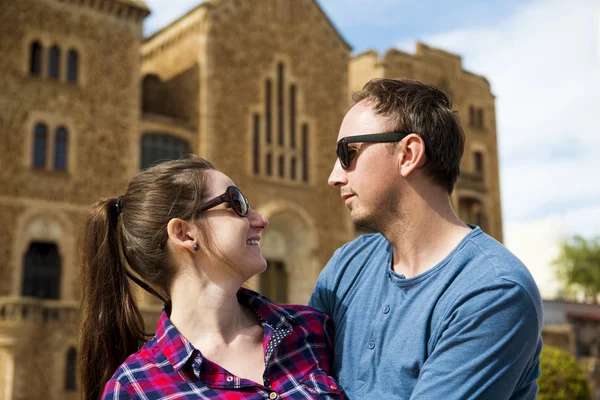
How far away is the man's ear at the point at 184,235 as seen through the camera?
3.20 meters

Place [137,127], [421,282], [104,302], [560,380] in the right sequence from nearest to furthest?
[421,282] → [104,302] → [560,380] → [137,127]

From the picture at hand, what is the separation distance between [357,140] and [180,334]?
1.11 m

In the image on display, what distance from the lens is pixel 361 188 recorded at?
3020mm

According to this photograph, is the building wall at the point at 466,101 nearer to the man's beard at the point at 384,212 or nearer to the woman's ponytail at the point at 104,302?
the woman's ponytail at the point at 104,302

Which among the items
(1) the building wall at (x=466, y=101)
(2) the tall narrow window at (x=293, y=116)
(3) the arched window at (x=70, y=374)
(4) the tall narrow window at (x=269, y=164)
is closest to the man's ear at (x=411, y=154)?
(3) the arched window at (x=70, y=374)

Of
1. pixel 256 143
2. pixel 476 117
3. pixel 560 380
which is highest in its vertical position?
pixel 476 117

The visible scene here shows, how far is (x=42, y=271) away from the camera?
71.3 ft

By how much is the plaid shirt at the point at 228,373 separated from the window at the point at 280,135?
2331cm

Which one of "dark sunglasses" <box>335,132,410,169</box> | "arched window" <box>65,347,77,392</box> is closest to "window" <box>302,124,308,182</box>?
"arched window" <box>65,347,77,392</box>

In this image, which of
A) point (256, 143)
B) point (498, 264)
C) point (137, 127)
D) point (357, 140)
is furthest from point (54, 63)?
point (498, 264)

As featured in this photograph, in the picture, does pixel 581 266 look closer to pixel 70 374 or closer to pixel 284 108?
pixel 284 108

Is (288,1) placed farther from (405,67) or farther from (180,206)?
(180,206)

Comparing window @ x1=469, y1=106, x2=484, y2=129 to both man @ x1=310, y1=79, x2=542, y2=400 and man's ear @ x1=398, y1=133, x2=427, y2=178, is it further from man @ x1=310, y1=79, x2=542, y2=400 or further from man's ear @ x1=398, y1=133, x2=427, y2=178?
man's ear @ x1=398, y1=133, x2=427, y2=178

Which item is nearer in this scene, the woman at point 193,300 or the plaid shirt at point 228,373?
the plaid shirt at point 228,373
